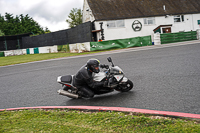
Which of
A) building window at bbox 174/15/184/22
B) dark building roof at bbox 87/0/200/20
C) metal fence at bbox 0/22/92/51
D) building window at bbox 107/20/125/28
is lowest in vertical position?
metal fence at bbox 0/22/92/51

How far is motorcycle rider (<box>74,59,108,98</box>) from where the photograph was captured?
6280 mm

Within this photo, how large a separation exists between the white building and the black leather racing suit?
27395 mm

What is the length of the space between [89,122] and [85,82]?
7.55 ft

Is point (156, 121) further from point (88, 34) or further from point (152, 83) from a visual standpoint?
point (88, 34)

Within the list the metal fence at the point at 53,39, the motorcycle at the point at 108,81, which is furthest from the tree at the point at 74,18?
the motorcycle at the point at 108,81

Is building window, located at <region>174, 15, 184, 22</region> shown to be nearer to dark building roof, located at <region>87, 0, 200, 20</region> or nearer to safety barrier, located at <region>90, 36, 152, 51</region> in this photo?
dark building roof, located at <region>87, 0, 200, 20</region>

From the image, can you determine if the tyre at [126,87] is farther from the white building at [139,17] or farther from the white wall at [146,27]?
the white wall at [146,27]

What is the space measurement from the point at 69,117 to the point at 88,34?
2571 centimetres

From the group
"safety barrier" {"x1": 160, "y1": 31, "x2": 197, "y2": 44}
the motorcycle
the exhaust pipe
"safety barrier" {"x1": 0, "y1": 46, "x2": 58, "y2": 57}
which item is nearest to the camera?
the motorcycle

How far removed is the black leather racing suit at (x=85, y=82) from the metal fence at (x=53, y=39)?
23479 mm

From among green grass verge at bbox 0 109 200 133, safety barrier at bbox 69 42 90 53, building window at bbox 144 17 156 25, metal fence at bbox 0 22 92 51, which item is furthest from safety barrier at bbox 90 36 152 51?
green grass verge at bbox 0 109 200 133

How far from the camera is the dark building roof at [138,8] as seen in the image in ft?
117

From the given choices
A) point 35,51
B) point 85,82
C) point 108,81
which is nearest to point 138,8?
point 35,51

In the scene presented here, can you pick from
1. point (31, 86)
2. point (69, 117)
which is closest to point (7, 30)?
point (31, 86)
